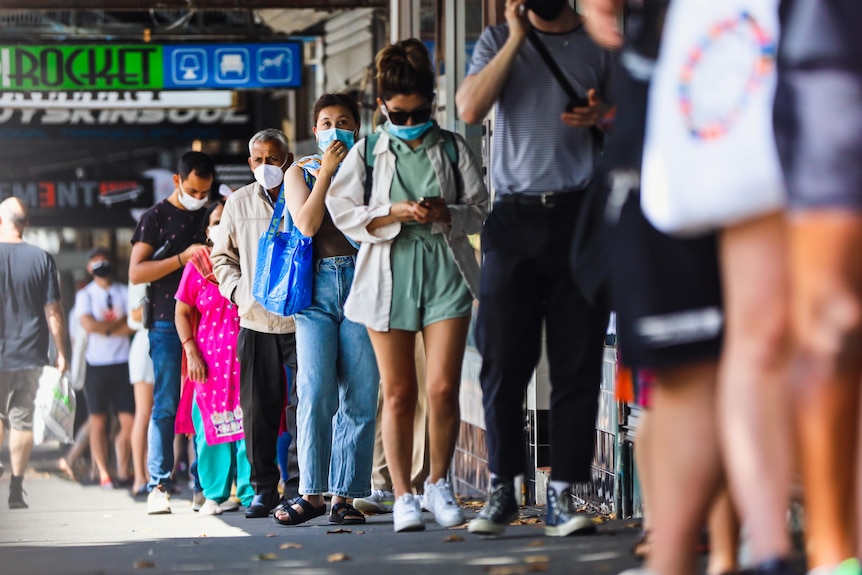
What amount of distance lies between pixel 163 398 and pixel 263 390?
4.69 feet

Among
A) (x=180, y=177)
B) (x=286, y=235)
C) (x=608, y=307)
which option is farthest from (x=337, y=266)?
(x=180, y=177)

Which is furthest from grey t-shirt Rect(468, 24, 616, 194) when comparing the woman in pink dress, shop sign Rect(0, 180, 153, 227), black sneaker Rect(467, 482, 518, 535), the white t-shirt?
shop sign Rect(0, 180, 153, 227)

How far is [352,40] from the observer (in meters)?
17.2

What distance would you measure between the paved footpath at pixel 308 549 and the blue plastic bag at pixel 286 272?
1.01m

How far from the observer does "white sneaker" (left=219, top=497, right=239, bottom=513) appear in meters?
8.77

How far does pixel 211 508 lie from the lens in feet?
28.2

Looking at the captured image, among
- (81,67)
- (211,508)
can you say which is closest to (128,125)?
(81,67)

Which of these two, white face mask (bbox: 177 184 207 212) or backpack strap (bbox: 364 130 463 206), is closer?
backpack strap (bbox: 364 130 463 206)

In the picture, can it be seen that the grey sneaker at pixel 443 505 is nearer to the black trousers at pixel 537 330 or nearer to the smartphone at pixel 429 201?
the black trousers at pixel 537 330

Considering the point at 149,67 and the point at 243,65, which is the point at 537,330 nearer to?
the point at 243,65

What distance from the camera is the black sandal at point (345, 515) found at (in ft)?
22.9

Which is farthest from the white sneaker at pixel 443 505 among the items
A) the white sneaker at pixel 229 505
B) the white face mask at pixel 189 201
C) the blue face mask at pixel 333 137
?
the white face mask at pixel 189 201

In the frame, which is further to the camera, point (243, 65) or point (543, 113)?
point (243, 65)

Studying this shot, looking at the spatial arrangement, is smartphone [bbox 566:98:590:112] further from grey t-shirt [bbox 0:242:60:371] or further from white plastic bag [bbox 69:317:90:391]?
white plastic bag [bbox 69:317:90:391]
